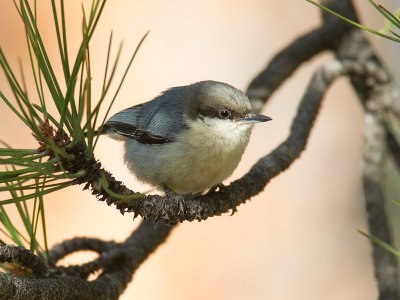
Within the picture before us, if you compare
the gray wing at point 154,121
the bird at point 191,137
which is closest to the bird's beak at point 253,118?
the bird at point 191,137

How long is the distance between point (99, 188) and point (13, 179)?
0.19 m

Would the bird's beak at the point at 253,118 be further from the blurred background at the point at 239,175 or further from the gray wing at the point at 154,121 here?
the blurred background at the point at 239,175

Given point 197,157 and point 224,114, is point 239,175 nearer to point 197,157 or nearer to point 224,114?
point 224,114

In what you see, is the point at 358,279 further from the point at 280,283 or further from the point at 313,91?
the point at 313,91

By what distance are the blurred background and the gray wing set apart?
2.84ft

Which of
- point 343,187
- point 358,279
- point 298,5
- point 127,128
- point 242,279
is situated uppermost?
point 298,5

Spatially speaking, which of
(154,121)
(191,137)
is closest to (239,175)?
(154,121)

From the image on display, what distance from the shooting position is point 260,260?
149 inches

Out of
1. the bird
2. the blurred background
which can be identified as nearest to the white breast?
the bird

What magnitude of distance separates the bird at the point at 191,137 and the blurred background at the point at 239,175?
101 cm

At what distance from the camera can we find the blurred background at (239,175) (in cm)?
374

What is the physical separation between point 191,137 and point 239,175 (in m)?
1.35

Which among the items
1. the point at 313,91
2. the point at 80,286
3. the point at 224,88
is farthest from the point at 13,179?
the point at 313,91

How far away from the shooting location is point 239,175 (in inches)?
151
